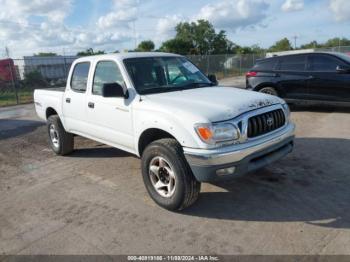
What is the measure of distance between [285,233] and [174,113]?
1.70 metres

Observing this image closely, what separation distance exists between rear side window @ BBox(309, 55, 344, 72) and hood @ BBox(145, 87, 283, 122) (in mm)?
5243

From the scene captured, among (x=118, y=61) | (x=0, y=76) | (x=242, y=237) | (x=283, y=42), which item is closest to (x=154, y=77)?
(x=118, y=61)

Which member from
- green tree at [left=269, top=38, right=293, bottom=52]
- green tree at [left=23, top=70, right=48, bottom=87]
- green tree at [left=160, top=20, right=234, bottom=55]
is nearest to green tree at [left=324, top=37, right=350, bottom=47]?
green tree at [left=269, top=38, right=293, bottom=52]

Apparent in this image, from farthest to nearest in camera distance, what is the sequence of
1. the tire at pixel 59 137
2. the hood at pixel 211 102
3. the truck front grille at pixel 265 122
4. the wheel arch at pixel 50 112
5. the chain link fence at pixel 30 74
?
the chain link fence at pixel 30 74 < the wheel arch at pixel 50 112 < the tire at pixel 59 137 < the truck front grille at pixel 265 122 < the hood at pixel 211 102

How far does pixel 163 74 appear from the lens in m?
4.90

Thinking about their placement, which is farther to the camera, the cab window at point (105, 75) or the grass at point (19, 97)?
the grass at point (19, 97)

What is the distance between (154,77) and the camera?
4742mm

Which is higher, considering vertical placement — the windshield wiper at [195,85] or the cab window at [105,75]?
the cab window at [105,75]

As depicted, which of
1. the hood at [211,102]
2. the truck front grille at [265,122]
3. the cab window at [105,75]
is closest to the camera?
the hood at [211,102]

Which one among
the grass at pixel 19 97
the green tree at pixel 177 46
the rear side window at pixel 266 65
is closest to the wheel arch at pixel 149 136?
the rear side window at pixel 266 65

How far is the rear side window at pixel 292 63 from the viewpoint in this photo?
29.9 ft

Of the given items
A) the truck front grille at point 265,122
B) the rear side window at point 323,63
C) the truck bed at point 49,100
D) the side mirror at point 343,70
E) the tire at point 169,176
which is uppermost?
the rear side window at point 323,63

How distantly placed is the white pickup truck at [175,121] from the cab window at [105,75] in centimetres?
1

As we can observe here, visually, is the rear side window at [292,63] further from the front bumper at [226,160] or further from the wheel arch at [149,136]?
the wheel arch at [149,136]
